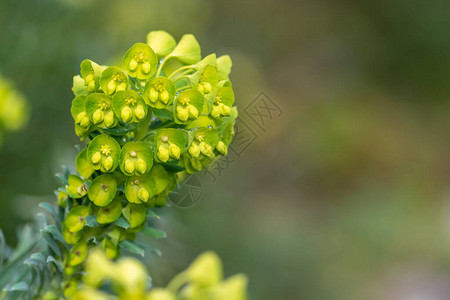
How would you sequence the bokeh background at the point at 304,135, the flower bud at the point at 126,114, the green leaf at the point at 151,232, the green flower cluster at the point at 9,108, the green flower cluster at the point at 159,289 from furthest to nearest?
the bokeh background at the point at 304,135 < the green flower cluster at the point at 9,108 < the green leaf at the point at 151,232 < the flower bud at the point at 126,114 < the green flower cluster at the point at 159,289

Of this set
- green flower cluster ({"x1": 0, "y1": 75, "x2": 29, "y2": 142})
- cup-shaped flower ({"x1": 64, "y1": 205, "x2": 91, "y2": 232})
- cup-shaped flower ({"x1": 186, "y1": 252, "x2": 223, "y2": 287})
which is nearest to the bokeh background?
green flower cluster ({"x1": 0, "y1": 75, "x2": 29, "y2": 142})

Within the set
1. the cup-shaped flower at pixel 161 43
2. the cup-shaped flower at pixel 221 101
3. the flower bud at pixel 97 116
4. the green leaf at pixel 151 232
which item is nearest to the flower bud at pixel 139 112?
the flower bud at pixel 97 116

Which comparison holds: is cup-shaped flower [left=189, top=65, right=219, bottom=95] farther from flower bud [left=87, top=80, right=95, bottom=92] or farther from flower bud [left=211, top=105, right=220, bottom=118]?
flower bud [left=87, top=80, right=95, bottom=92]

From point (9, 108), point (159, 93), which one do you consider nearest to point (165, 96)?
point (159, 93)

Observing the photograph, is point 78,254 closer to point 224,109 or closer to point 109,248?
point 109,248

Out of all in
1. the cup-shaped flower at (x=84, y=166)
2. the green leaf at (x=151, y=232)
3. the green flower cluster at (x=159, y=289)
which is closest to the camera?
the green flower cluster at (x=159, y=289)

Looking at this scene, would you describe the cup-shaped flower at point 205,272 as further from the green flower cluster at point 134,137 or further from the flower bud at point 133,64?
the flower bud at point 133,64

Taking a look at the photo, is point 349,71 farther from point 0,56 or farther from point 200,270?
point 200,270

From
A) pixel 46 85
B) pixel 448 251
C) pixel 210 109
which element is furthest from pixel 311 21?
pixel 210 109
